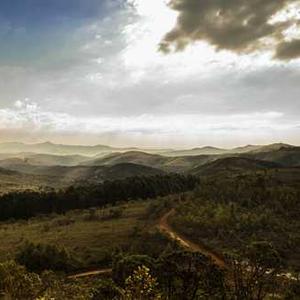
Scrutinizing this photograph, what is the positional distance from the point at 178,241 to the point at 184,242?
2.19 metres

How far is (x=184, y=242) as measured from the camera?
244 ft

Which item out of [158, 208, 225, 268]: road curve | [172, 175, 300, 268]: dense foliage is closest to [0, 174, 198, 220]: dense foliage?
[172, 175, 300, 268]: dense foliage

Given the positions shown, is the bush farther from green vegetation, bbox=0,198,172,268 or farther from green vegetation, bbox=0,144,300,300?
green vegetation, bbox=0,198,172,268

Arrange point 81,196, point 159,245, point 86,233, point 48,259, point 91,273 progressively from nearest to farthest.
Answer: point 91,273, point 48,259, point 159,245, point 86,233, point 81,196

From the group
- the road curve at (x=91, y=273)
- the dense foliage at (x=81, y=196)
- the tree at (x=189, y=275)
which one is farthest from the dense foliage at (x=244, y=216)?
the dense foliage at (x=81, y=196)

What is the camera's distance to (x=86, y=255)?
2857 inches

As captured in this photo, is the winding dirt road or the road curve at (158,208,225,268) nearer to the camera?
the road curve at (158,208,225,268)

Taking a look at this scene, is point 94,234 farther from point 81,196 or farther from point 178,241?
point 81,196

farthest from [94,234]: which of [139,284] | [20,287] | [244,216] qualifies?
[139,284]

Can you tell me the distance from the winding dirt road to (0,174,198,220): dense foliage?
4943 cm

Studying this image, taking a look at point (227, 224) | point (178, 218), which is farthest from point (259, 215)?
point (178, 218)

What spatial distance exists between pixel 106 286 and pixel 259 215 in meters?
A: 57.6

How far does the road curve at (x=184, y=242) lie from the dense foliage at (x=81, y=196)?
50417mm

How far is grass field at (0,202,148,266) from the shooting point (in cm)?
7519
